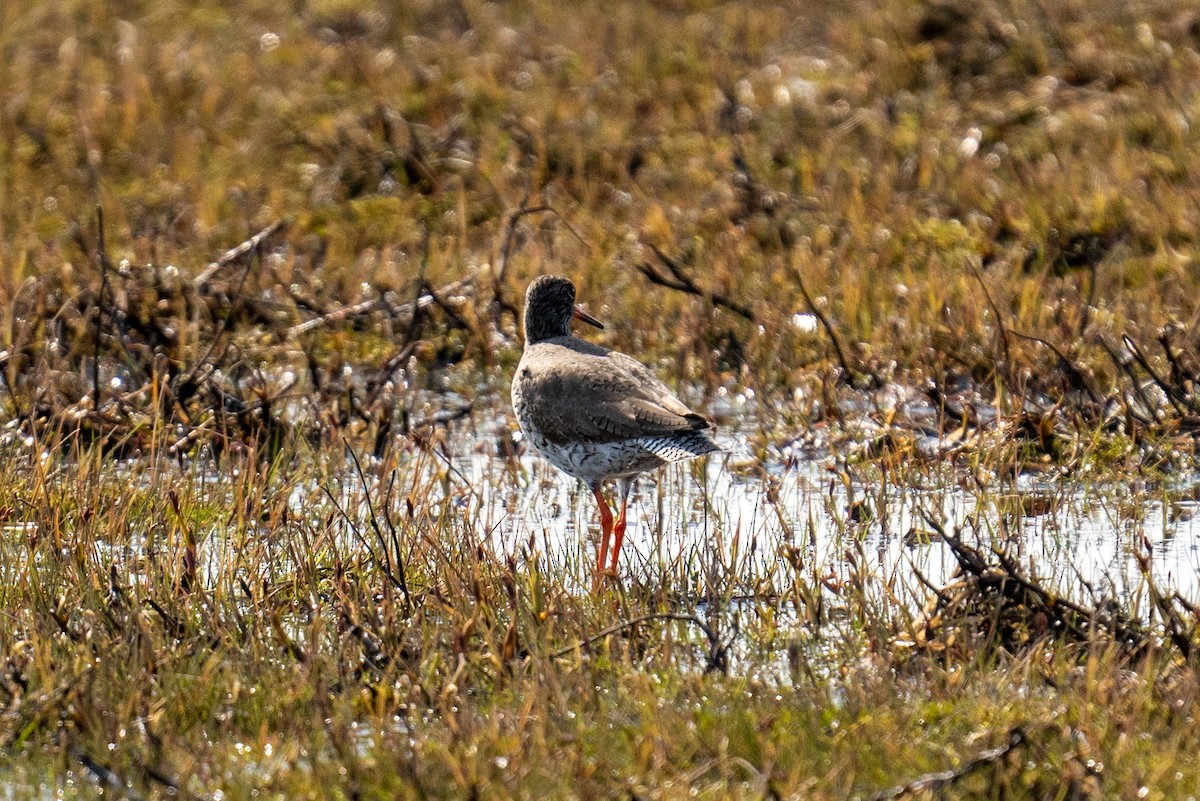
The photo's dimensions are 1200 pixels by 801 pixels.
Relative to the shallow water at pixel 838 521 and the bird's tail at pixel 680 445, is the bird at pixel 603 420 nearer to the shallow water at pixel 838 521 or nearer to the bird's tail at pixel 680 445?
the bird's tail at pixel 680 445

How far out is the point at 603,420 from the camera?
6.18 meters

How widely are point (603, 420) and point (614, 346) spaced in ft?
8.24

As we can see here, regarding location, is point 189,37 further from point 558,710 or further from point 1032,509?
point 558,710

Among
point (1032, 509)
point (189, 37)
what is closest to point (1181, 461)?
point (1032, 509)

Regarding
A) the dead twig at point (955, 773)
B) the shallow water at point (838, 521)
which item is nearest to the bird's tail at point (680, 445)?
the shallow water at point (838, 521)

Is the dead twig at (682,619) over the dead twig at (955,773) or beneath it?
beneath

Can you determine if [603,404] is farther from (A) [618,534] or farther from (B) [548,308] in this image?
(B) [548,308]

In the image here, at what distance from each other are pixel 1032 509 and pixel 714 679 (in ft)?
6.88

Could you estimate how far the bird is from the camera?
6.05 meters

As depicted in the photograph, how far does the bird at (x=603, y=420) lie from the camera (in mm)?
6051

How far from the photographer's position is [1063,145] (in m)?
10.5

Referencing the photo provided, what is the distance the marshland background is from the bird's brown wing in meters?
0.38

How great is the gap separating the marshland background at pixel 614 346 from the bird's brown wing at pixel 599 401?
0.38 m

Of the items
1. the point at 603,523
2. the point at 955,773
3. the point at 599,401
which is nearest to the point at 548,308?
the point at 599,401
